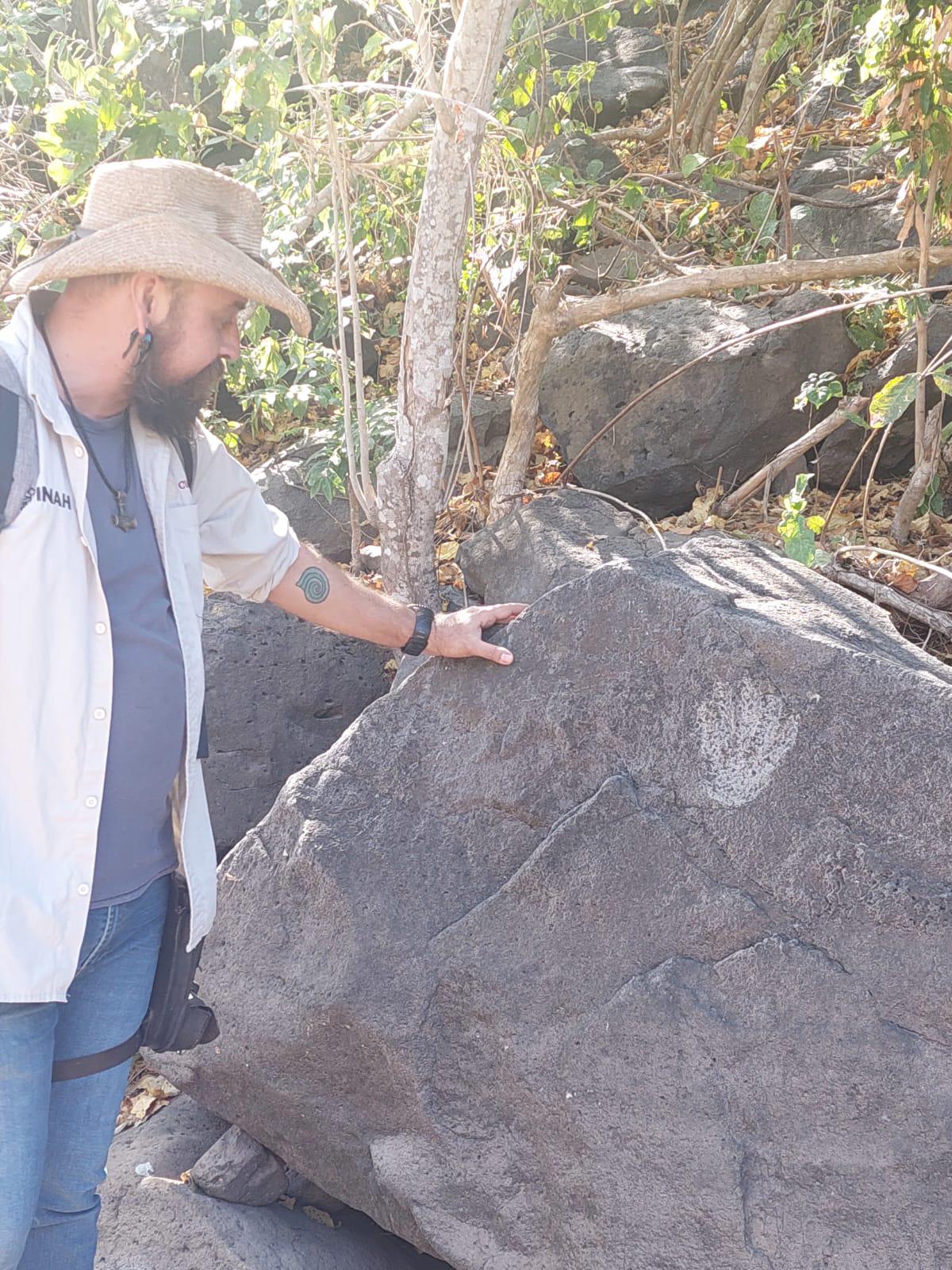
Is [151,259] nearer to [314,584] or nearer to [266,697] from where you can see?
[314,584]

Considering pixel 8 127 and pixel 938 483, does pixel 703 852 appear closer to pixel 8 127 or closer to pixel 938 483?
pixel 938 483

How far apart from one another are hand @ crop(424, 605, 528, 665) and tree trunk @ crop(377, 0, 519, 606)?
145cm

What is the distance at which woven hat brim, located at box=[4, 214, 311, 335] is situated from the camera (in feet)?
6.50

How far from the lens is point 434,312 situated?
3945mm

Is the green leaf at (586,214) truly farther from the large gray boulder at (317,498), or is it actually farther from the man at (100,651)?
the man at (100,651)

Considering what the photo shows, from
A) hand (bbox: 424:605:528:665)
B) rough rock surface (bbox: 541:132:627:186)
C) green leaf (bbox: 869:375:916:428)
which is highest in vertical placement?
rough rock surface (bbox: 541:132:627:186)

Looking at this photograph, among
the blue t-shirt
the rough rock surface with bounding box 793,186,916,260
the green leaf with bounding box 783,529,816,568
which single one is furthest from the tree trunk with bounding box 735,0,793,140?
the blue t-shirt

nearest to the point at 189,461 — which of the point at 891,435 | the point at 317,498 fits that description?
the point at 317,498

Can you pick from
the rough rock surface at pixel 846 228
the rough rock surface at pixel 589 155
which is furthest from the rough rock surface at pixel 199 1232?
the rough rock surface at pixel 589 155

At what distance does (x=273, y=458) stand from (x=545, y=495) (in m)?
1.89

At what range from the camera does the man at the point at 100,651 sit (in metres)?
1.89

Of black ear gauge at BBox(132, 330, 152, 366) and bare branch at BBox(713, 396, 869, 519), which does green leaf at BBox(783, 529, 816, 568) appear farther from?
black ear gauge at BBox(132, 330, 152, 366)

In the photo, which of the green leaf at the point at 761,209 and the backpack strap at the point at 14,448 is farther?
the green leaf at the point at 761,209

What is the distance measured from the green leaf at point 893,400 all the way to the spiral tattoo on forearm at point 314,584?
2.14m
